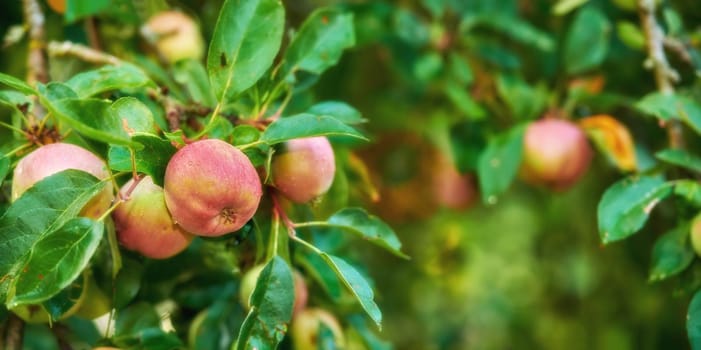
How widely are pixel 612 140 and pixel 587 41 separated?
0.21m

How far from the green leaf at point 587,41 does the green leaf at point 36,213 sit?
35.9 inches

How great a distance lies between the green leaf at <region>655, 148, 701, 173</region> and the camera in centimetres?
102

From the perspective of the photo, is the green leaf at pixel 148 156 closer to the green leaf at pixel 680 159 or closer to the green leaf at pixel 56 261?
the green leaf at pixel 56 261

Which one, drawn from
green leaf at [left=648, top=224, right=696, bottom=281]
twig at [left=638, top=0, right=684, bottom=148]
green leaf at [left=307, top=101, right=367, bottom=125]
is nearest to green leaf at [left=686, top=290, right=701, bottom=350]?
green leaf at [left=648, top=224, right=696, bottom=281]

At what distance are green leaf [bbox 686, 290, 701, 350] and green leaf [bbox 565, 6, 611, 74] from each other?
54cm

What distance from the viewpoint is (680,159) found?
1.02 m

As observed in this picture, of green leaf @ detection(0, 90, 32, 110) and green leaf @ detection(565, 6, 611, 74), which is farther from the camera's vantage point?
green leaf @ detection(565, 6, 611, 74)

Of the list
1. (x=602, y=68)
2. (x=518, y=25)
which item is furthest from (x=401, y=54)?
(x=602, y=68)

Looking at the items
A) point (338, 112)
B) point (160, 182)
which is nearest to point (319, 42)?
point (338, 112)

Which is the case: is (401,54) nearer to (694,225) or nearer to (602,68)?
(602,68)

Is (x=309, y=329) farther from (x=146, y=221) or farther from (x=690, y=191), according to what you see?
(x=690, y=191)

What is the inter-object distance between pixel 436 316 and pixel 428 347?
82mm

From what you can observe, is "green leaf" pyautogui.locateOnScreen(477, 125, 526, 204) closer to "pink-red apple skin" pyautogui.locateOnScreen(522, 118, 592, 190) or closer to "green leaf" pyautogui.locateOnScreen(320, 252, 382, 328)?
"pink-red apple skin" pyautogui.locateOnScreen(522, 118, 592, 190)

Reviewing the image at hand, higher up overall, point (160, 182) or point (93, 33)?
point (160, 182)
